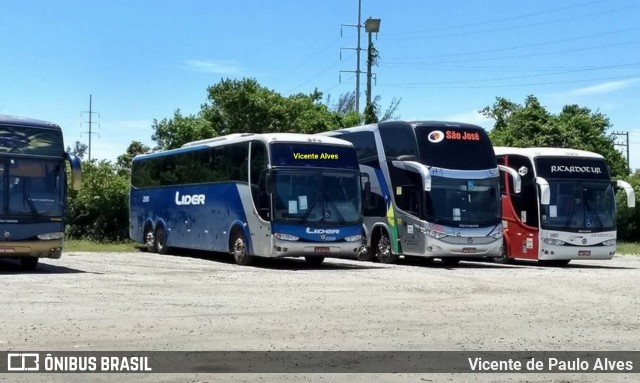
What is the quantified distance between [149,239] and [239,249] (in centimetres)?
813

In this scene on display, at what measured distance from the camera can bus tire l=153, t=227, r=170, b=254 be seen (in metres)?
33.1

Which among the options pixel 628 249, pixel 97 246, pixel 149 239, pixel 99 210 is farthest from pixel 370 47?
pixel 149 239

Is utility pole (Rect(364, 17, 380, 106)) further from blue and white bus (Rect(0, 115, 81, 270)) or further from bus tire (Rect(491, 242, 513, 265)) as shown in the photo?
blue and white bus (Rect(0, 115, 81, 270))

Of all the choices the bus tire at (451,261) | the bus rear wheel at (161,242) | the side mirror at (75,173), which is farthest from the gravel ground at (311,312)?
the bus rear wheel at (161,242)

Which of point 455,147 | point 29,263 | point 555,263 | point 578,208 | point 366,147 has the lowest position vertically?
point 555,263

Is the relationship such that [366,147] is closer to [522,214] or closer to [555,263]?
[522,214]

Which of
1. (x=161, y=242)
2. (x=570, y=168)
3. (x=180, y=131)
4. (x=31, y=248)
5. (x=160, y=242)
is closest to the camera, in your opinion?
(x=31, y=248)

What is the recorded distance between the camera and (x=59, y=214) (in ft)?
71.3

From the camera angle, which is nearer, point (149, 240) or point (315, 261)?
point (315, 261)

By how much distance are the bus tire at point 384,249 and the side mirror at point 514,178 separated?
3.93m

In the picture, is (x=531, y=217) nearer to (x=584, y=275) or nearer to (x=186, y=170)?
(x=584, y=275)

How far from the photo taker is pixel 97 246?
36781 mm

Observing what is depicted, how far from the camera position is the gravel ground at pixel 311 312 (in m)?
11.5

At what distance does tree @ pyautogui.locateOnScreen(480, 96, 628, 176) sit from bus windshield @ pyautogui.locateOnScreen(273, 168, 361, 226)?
33.3 metres
